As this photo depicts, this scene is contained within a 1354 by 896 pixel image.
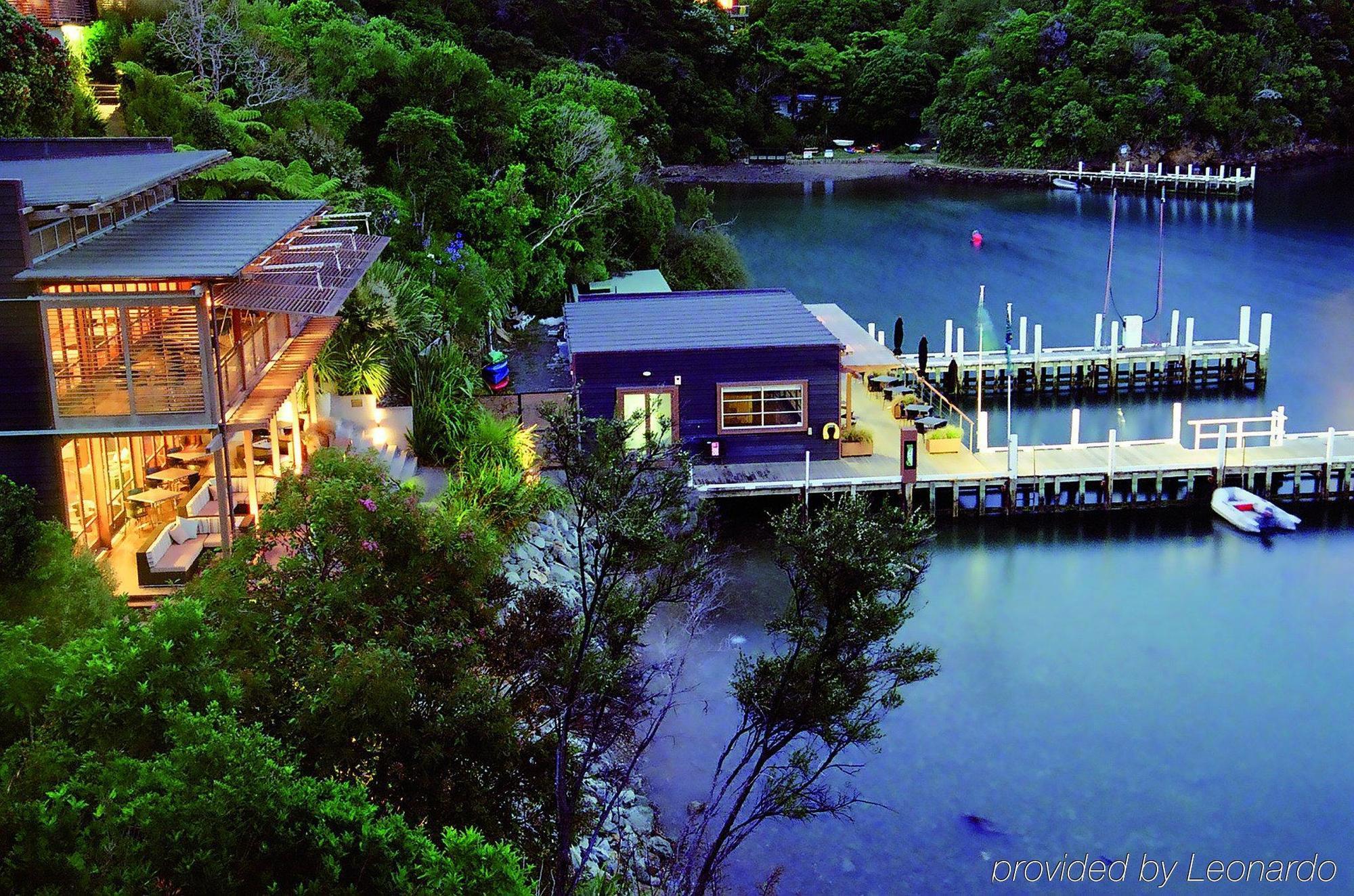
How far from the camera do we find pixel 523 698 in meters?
13.0

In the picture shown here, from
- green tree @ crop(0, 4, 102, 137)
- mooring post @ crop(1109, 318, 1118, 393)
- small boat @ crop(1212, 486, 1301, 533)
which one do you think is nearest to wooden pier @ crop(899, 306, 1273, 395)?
mooring post @ crop(1109, 318, 1118, 393)

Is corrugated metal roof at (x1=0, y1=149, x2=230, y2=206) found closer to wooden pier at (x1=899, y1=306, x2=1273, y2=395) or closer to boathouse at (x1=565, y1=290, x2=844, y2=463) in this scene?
boathouse at (x1=565, y1=290, x2=844, y2=463)

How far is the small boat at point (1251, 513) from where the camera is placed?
30.2m

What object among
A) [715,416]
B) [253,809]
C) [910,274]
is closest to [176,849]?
[253,809]

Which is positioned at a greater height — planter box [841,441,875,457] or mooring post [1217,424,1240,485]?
planter box [841,441,875,457]

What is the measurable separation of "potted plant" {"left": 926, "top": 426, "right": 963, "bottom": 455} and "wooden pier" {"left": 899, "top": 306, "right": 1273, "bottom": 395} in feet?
28.8

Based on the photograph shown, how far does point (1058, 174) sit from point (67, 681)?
90147 millimetres

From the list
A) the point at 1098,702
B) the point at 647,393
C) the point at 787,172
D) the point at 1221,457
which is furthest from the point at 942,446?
the point at 787,172

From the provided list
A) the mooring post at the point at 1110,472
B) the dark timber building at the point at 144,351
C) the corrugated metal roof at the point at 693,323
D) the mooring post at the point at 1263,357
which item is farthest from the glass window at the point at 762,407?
the mooring post at the point at 1263,357

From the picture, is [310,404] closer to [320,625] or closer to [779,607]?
[779,607]

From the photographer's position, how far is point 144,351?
61.3ft

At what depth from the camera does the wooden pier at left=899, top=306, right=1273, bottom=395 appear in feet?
134

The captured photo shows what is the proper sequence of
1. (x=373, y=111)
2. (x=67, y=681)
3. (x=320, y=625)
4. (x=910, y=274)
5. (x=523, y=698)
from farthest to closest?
(x=910, y=274), (x=373, y=111), (x=523, y=698), (x=320, y=625), (x=67, y=681)

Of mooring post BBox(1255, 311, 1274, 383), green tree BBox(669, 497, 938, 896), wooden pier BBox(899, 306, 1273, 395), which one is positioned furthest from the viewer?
mooring post BBox(1255, 311, 1274, 383)
